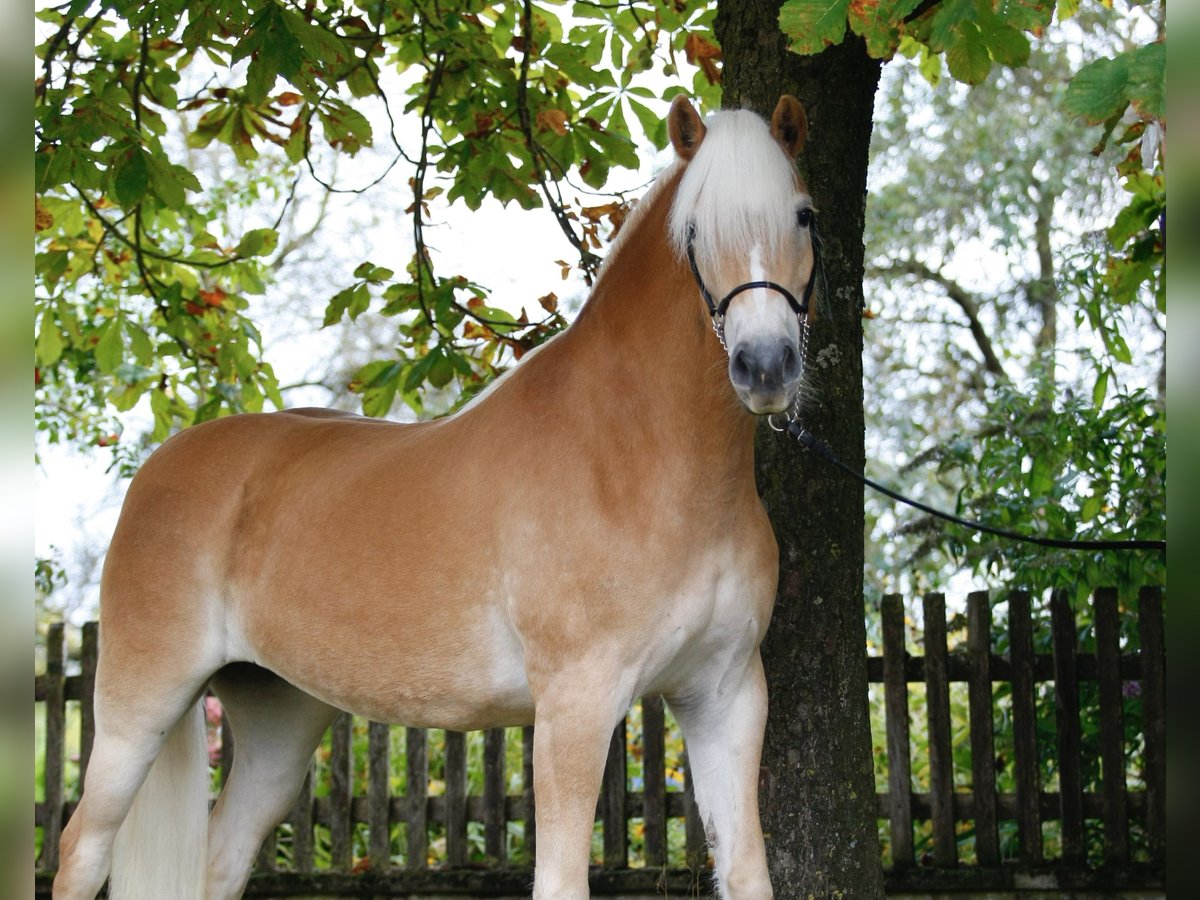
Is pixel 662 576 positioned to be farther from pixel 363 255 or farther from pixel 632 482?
pixel 363 255

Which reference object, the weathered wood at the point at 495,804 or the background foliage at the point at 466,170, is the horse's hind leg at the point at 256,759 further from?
the weathered wood at the point at 495,804

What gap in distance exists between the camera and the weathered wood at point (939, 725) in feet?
19.1

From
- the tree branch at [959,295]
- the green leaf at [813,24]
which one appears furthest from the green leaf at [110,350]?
the tree branch at [959,295]

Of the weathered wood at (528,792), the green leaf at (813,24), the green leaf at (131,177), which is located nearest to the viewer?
the green leaf at (813,24)

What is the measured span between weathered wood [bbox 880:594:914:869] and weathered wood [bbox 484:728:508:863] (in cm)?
198

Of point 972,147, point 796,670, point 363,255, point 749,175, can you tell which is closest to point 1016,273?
point 972,147

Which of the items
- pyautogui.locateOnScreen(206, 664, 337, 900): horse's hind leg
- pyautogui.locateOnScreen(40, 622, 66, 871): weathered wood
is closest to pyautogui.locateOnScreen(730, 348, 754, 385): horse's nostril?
pyautogui.locateOnScreen(206, 664, 337, 900): horse's hind leg

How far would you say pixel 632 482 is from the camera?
2988mm

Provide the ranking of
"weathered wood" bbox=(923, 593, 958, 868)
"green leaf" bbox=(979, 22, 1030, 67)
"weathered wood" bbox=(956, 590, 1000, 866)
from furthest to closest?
"weathered wood" bbox=(923, 593, 958, 868) → "weathered wood" bbox=(956, 590, 1000, 866) → "green leaf" bbox=(979, 22, 1030, 67)

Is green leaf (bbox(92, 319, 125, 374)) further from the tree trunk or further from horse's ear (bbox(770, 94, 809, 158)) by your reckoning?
horse's ear (bbox(770, 94, 809, 158))

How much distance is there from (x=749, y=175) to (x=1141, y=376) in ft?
38.4

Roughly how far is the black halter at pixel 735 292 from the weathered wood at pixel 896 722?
3267 millimetres

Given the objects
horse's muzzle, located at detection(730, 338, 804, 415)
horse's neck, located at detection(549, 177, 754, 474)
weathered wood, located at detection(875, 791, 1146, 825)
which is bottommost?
weathered wood, located at detection(875, 791, 1146, 825)

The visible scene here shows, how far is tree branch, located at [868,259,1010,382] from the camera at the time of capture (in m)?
14.3
